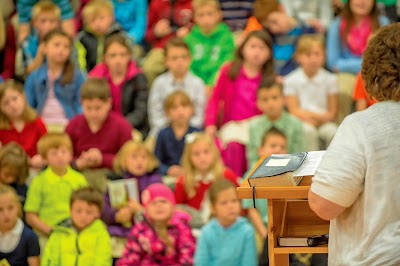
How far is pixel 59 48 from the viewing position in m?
6.55

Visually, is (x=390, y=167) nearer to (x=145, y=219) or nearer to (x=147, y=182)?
(x=145, y=219)

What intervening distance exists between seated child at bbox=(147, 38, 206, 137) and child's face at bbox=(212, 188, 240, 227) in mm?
1265

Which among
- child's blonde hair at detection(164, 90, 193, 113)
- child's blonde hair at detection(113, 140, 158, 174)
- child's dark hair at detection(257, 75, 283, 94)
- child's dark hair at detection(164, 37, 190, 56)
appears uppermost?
child's dark hair at detection(164, 37, 190, 56)

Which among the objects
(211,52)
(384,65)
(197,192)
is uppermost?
(384,65)

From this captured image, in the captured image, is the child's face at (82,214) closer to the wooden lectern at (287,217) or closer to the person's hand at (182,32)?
the wooden lectern at (287,217)

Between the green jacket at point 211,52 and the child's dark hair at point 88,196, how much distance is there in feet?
5.88

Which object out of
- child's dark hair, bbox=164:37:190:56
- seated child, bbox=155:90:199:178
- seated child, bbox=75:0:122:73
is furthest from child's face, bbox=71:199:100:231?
seated child, bbox=75:0:122:73

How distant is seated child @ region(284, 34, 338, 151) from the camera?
20.5 feet

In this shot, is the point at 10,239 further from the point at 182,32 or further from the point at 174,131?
the point at 182,32

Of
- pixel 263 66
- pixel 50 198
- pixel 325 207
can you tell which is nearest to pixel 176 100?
pixel 263 66

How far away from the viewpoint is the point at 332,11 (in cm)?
701

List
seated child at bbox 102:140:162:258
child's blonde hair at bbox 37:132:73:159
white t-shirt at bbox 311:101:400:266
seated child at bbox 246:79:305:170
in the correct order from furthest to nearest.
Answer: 1. seated child at bbox 246:79:305:170
2. child's blonde hair at bbox 37:132:73:159
3. seated child at bbox 102:140:162:258
4. white t-shirt at bbox 311:101:400:266

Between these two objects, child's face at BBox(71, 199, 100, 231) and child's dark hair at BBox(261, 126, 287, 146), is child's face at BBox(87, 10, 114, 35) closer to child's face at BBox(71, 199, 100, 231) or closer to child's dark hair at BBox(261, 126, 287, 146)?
child's dark hair at BBox(261, 126, 287, 146)

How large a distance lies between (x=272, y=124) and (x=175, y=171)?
24.1 inches
